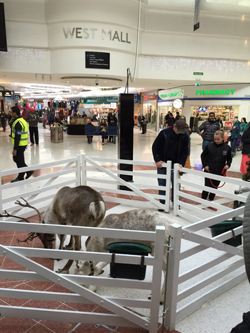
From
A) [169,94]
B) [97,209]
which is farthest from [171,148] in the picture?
[169,94]

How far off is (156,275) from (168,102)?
20644mm

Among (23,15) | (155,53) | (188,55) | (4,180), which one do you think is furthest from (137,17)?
(4,180)

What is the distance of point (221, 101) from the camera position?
717 inches

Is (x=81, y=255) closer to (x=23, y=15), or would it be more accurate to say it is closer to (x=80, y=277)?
(x=80, y=277)

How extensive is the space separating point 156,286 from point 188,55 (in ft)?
46.0

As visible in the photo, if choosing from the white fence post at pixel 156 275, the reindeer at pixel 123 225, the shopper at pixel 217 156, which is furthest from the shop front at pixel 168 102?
the white fence post at pixel 156 275

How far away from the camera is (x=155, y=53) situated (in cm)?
1399

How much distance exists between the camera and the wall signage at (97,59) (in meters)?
12.5

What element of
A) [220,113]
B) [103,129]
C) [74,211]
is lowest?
[74,211]

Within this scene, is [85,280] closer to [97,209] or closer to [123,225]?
[123,225]

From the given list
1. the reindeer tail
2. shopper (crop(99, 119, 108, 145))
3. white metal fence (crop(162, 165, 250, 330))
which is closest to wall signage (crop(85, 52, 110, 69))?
shopper (crop(99, 119, 108, 145))

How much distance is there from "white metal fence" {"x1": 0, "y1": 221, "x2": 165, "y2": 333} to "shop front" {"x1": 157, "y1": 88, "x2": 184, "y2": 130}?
16.4 m

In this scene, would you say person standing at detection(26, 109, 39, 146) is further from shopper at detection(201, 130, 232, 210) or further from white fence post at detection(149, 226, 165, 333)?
white fence post at detection(149, 226, 165, 333)

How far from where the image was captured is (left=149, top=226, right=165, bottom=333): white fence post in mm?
2205
